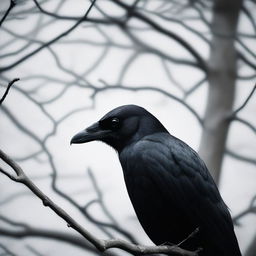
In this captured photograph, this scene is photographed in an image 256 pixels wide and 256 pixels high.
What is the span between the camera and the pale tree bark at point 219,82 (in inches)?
108

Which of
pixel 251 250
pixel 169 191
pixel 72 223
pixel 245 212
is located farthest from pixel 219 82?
pixel 72 223

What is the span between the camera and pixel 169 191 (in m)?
2.09

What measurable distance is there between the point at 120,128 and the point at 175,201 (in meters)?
0.39

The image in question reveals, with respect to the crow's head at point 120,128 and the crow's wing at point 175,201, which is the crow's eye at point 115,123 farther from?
the crow's wing at point 175,201

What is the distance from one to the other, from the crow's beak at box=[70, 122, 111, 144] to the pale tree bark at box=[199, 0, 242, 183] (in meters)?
0.74

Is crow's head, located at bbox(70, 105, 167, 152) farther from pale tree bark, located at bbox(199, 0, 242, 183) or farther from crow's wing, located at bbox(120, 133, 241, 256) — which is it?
pale tree bark, located at bbox(199, 0, 242, 183)

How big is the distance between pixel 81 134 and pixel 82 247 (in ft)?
2.69

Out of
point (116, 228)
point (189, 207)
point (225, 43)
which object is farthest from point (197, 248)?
point (225, 43)

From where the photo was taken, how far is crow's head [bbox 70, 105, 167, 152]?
2162mm

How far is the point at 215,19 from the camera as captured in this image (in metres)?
3.16

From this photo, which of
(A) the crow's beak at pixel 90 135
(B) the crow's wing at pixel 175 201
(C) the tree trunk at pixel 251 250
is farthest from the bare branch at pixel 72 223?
(C) the tree trunk at pixel 251 250

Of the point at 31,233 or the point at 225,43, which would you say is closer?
the point at 31,233

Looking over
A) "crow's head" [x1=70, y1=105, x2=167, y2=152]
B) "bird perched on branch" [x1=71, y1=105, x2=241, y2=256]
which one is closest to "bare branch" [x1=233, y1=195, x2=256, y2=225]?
"bird perched on branch" [x1=71, y1=105, x2=241, y2=256]

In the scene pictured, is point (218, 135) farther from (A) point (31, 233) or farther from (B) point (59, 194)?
(A) point (31, 233)
